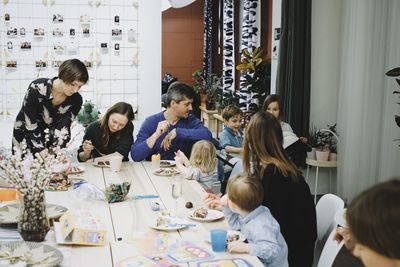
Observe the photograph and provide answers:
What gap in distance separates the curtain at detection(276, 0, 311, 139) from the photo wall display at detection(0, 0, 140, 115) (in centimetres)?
150

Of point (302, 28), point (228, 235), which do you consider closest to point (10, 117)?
point (302, 28)

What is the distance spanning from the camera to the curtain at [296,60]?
16.8 ft

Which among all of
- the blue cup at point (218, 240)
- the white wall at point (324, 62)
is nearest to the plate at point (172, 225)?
the blue cup at point (218, 240)

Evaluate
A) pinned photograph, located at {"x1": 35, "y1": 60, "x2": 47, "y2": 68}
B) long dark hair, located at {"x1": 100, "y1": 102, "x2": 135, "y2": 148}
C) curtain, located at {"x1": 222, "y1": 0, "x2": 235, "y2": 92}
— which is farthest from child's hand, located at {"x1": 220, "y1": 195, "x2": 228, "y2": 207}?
curtain, located at {"x1": 222, "y1": 0, "x2": 235, "y2": 92}

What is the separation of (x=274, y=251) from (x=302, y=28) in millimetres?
3565

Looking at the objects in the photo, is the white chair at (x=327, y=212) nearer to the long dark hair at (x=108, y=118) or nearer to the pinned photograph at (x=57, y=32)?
the long dark hair at (x=108, y=118)

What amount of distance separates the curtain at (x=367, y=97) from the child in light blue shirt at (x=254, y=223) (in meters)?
2.88

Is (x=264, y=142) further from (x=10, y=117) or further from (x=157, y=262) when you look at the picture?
(x=10, y=117)

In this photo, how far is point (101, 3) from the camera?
4906mm

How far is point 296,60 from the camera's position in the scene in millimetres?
5156

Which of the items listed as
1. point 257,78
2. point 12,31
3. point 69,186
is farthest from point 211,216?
point 257,78

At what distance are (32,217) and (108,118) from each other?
1714 mm

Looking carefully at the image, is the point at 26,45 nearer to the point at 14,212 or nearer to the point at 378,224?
the point at 14,212

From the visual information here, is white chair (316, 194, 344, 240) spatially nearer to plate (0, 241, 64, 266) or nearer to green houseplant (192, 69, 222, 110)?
plate (0, 241, 64, 266)
